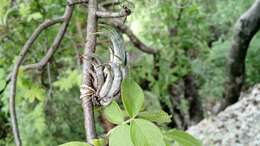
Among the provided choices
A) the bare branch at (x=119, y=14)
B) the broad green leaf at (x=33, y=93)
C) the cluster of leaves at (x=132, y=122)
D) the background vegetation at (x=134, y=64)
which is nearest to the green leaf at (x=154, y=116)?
the cluster of leaves at (x=132, y=122)

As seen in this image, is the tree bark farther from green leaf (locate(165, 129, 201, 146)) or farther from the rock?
green leaf (locate(165, 129, 201, 146))

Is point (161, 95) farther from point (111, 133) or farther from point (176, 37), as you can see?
point (111, 133)

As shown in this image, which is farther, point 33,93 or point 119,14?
point 33,93

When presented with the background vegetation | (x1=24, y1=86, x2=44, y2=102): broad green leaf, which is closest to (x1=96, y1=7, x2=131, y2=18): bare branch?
the background vegetation

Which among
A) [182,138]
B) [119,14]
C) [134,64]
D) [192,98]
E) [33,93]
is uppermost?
[119,14]

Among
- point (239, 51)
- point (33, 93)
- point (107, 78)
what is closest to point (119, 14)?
point (107, 78)

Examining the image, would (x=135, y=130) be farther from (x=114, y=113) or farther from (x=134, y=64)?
(x=134, y=64)
